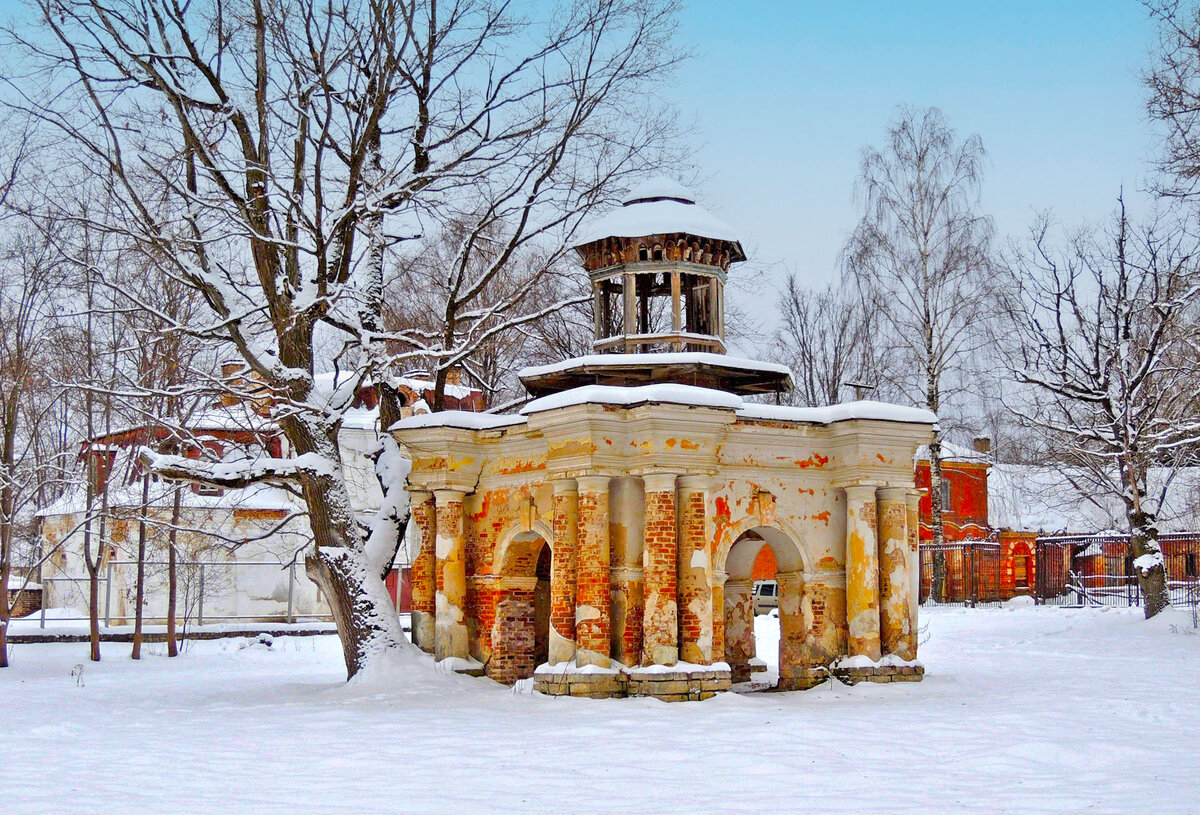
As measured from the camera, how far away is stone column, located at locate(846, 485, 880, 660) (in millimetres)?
15391

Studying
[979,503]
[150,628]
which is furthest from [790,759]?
[979,503]

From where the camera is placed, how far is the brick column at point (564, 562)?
15102 millimetres

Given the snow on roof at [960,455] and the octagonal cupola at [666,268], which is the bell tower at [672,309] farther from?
the snow on roof at [960,455]

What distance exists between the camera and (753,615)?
1781 centimetres

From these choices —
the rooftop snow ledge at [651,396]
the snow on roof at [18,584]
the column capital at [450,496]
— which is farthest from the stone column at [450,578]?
the snow on roof at [18,584]

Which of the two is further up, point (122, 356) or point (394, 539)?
point (122, 356)

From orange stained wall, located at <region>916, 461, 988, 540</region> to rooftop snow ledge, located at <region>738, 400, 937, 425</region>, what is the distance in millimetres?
26595

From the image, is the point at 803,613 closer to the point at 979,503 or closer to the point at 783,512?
the point at 783,512

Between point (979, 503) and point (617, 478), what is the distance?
32.5 metres

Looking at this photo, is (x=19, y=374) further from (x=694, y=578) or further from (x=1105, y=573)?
(x=1105, y=573)

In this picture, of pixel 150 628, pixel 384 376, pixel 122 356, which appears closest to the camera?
pixel 384 376

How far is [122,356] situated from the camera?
23703mm

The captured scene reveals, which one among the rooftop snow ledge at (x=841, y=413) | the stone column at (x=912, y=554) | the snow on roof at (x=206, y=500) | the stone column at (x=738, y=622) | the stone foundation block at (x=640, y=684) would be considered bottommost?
the stone foundation block at (x=640, y=684)

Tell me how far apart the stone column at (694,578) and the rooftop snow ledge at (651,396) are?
92 cm
